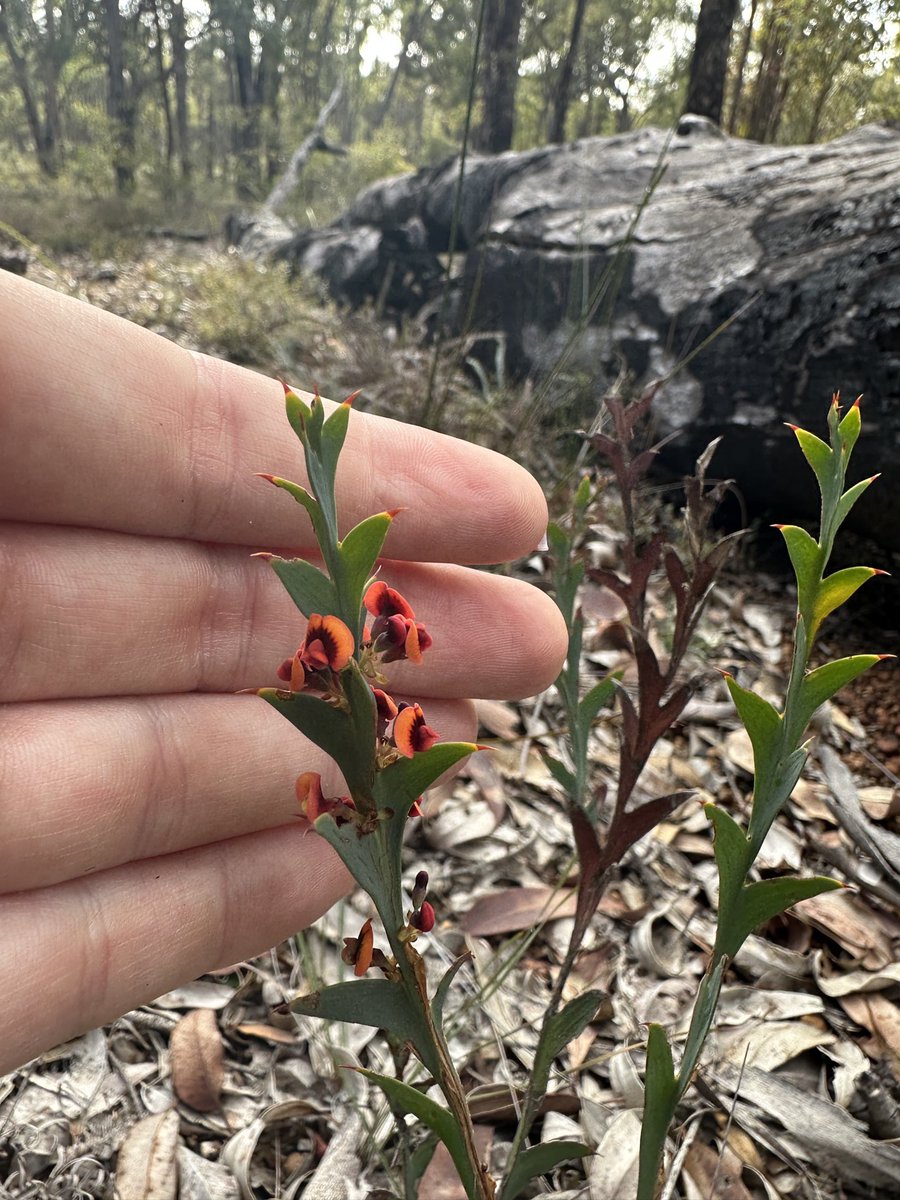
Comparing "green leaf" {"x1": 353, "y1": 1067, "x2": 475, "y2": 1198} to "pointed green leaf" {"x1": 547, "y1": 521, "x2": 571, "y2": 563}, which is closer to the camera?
"green leaf" {"x1": 353, "y1": 1067, "x2": 475, "y2": 1198}

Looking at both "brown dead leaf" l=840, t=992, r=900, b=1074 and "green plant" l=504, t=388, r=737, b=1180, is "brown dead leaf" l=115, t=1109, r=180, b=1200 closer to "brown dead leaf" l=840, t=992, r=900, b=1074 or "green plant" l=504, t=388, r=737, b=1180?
"green plant" l=504, t=388, r=737, b=1180

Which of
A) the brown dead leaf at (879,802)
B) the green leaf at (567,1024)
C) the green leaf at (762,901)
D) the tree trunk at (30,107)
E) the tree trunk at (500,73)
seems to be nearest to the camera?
the green leaf at (762,901)

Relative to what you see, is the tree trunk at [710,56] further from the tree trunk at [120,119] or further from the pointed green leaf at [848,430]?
the tree trunk at [120,119]

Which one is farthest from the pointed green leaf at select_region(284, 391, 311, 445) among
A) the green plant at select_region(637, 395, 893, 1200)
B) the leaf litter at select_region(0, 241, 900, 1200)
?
the leaf litter at select_region(0, 241, 900, 1200)

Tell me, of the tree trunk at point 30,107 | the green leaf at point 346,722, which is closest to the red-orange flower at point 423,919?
the green leaf at point 346,722

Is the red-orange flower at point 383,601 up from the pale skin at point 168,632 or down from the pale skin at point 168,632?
up

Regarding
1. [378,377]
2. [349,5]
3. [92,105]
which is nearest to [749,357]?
[378,377]

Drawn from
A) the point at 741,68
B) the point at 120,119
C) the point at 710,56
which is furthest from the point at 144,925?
the point at 120,119
